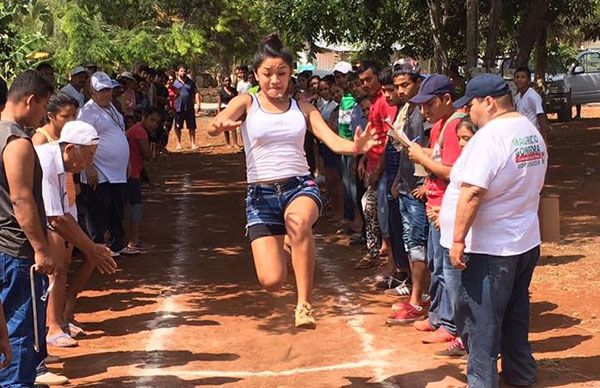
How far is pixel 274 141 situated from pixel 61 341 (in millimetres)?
2507

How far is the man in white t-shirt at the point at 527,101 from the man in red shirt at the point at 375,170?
3987mm

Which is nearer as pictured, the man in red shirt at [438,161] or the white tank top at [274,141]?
the white tank top at [274,141]

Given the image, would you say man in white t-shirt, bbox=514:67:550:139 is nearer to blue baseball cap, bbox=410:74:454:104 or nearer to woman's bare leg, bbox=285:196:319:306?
blue baseball cap, bbox=410:74:454:104

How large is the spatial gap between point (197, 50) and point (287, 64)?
83.5ft

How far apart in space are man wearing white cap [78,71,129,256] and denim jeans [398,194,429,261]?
3481mm

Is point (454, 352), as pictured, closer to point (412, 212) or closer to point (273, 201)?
point (412, 212)

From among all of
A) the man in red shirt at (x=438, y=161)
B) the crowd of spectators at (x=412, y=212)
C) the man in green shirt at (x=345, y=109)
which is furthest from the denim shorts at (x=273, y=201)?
the man in green shirt at (x=345, y=109)

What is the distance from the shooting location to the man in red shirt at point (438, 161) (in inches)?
261

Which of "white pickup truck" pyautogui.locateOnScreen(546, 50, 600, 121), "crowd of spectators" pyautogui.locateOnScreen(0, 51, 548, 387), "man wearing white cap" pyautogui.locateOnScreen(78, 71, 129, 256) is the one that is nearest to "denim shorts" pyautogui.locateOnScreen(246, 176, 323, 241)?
"crowd of spectators" pyautogui.locateOnScreen(0, 51, 548, 387)

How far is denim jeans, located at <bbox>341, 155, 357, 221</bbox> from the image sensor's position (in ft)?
38.4

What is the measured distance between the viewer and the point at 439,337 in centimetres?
727

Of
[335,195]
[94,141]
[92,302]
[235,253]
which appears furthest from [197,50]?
[94,141]

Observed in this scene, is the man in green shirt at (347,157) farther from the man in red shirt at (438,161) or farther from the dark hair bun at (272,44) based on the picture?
the dark hair bun at (272,44)

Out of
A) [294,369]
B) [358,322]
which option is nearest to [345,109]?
[358,322]
